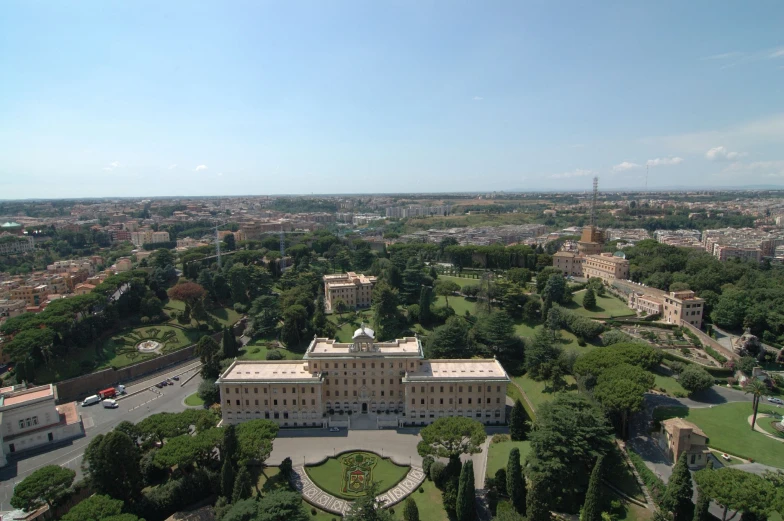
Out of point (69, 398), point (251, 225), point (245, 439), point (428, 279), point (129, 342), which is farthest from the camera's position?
point (251, 225)

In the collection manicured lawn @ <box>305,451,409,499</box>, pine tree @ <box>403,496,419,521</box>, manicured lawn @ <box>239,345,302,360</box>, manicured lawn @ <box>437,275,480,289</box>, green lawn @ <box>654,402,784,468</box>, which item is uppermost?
manicured lawn @ <box>437,275,480,289</box>

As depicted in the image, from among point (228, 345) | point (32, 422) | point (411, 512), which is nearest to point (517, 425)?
point (411, 512)

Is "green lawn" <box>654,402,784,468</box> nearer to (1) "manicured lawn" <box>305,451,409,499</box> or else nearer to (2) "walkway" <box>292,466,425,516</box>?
(2) "walkway" <box>292,466,425,516</box>

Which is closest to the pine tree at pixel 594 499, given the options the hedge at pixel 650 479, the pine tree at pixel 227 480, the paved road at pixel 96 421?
the hedge at pixel 650 479

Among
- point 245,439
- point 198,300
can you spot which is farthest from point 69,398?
point 245,439

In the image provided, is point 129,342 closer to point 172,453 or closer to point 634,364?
point 172,453

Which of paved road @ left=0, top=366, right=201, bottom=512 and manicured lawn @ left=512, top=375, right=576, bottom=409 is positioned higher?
manicured lawn @ left=512, top=375, right=576, bottom=409

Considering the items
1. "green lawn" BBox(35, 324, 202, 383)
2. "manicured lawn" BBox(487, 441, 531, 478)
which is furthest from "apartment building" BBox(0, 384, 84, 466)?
"manicured lawn" BBox(487, 441, 531, 478)
